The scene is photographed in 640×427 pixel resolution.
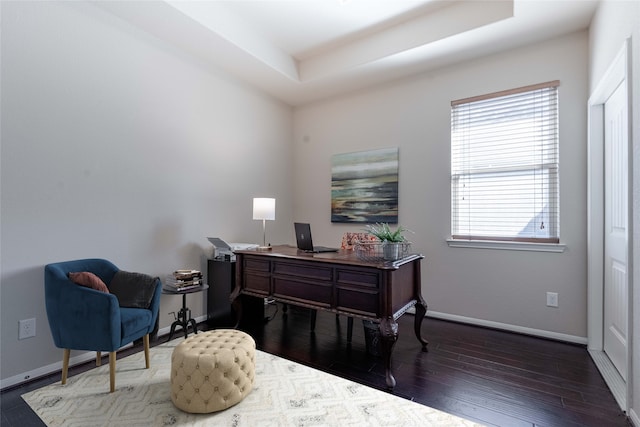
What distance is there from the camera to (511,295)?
122 inches

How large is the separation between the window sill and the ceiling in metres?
1.93

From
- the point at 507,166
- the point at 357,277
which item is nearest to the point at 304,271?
the point at 357,277

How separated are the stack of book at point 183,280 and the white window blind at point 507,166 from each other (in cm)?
273

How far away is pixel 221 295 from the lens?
3.30 m

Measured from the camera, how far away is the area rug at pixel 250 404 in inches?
68.9

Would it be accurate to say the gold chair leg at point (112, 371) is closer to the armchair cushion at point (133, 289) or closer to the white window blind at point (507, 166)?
the armchair cushion at point (133, 289)

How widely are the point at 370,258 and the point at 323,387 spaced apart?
3.07 ft

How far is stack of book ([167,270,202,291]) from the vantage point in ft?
9.40

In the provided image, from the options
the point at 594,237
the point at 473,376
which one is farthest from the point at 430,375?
the point at 594,237

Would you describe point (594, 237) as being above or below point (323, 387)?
above

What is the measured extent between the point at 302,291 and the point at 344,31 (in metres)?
2.73

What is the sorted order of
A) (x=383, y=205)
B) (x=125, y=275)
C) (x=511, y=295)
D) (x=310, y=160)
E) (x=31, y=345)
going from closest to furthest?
(x=31, y=345)
(x=125, y=275)
(x=511, y=295)
(x=383, y=205)
(x=310, y=160)

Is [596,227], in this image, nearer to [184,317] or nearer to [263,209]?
[263,209]

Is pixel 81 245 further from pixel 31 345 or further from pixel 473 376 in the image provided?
pixel 473 376
